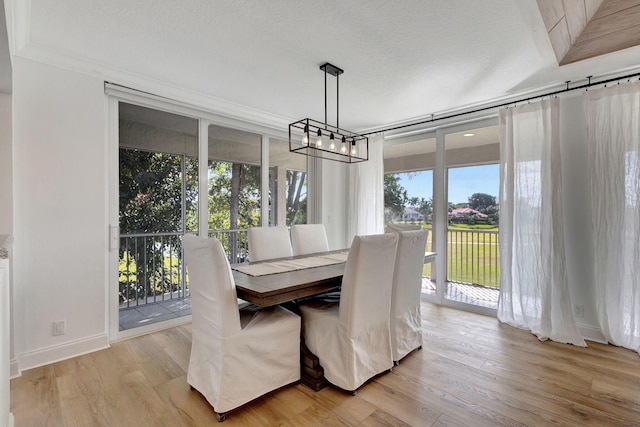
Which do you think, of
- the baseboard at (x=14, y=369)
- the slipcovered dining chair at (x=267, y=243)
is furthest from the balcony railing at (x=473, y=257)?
the baseboard at (x=14, y=369)

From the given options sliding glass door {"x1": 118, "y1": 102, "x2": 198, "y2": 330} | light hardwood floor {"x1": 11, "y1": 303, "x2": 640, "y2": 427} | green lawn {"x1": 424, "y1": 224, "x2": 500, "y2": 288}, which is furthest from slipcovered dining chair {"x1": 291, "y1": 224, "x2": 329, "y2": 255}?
green lawn {"x1": 424, "y1": 224, "x2": 500, "y2": 288}

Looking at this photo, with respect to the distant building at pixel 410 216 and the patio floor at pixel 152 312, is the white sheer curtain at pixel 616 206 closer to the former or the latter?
the distant building at pixel 410 216

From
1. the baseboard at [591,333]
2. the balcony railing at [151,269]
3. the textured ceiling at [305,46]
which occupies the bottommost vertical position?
the baseboard at [591,333]

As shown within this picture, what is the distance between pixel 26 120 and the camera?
2.35 m

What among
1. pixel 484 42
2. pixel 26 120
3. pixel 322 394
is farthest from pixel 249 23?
pixel 322 394

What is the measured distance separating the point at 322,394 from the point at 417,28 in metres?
2.57

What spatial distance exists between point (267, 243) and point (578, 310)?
3.08m

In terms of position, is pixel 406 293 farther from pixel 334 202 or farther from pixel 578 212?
pixel 334 202

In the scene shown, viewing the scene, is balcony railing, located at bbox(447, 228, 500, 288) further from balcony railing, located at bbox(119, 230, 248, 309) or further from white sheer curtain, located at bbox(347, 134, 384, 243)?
balcony railing, located at bbox(119, 230, 248, 309)

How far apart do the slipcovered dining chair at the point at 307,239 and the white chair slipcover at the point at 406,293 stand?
122 centimetres

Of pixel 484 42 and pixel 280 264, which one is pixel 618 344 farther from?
pixel 280 264

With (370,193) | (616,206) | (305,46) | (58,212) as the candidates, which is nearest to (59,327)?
(58,212)

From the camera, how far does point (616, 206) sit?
105 inches

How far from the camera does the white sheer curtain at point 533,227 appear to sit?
9.52 ft
